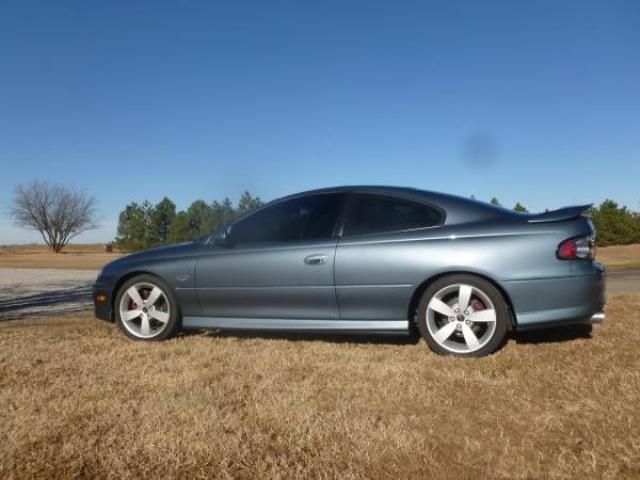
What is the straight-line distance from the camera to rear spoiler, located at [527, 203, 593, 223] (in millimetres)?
3559

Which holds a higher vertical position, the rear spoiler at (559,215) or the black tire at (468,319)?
the rear spoiler at (559,215)

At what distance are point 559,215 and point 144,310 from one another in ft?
12.2

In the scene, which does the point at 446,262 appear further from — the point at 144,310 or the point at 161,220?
the point at 161,220

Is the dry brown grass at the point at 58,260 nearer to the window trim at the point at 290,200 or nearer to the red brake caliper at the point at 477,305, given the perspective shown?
the window trim at the point at 290,200

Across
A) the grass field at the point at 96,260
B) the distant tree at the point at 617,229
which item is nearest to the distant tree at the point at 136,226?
the grass field at the point at 96,260

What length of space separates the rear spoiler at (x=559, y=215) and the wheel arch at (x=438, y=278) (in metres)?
0.56

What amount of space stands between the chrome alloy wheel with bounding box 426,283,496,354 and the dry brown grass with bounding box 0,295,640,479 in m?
0.19

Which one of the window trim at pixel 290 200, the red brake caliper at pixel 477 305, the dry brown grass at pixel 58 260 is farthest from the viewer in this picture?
the dry brown grass at pixel 58 260

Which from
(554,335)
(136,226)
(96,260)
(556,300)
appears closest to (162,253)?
(556,300)

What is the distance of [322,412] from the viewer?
8.00 feet

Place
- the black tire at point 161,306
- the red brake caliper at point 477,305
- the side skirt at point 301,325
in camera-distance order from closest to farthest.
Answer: the red brake caliper at point 477,305, the side skirt at point 301,325, the black tire at point 161,306

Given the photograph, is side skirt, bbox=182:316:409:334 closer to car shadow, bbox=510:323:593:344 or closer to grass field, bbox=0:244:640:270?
car shadow, bbox=510:323:593:344

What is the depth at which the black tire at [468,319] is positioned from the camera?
354 cm

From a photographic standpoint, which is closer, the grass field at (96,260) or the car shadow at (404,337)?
the car shadow at (404,337)
